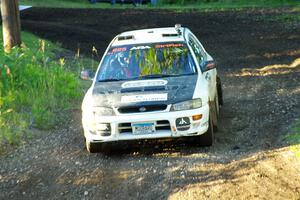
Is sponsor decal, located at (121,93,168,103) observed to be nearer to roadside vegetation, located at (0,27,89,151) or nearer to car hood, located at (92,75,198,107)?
car hood, located at (92,75,198,107)

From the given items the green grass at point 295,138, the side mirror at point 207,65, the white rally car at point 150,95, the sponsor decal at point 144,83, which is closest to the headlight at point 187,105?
the white rally car at point 150,95

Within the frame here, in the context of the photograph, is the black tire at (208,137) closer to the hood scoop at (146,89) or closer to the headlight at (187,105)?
the headlight at (187,105)

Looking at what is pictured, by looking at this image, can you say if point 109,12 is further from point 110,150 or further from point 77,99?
point 110,150

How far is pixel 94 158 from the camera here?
8.97 meters

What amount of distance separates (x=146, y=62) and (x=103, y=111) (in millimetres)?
1399

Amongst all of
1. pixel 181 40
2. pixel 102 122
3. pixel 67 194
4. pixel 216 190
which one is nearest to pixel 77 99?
pixel 181 40

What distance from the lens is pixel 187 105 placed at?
8.52 meters

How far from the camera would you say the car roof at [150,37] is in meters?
10.1

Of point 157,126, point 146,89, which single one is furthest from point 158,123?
point 146,89

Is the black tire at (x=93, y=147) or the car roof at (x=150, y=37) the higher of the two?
the car roof at (x=150, y=37)

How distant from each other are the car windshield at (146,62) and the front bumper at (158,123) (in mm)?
1038

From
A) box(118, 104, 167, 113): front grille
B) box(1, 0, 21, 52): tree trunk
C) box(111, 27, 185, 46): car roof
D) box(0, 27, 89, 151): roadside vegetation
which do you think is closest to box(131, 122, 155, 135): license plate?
box(118, 104, 167, 113): front grille

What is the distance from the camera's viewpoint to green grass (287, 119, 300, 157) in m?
8.08

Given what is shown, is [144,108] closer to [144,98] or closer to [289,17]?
[144,98]
